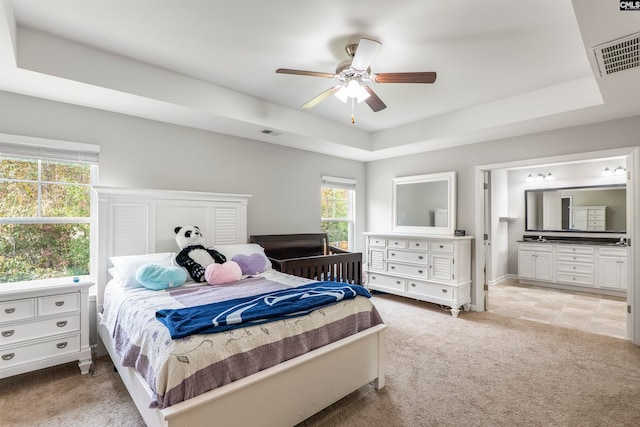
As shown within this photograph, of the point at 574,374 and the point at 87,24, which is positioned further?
the point at 574,374

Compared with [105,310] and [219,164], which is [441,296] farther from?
[105,310]

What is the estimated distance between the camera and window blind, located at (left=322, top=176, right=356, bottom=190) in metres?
5.00

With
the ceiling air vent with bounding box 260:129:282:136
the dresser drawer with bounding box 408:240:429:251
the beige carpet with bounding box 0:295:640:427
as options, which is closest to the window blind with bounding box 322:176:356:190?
the ceiling air vent with bounding box 260:129:282:136

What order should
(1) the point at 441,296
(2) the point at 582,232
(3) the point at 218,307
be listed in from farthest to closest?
1. (2) the point at 582,232
2. (1) the point at 441,296
3. (3) the point at 218,307

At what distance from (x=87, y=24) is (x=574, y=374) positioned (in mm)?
4566

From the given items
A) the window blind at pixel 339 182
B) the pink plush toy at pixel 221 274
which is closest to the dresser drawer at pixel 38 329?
the pink plush toy at pixel 221 274

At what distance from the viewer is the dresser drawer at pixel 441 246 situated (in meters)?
4.08

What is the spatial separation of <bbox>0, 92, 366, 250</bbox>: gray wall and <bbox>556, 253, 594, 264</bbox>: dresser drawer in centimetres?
401

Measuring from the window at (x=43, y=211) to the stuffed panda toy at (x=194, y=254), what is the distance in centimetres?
89

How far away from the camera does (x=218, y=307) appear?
6.21 feet

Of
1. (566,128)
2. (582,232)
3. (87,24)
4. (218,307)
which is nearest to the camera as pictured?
(218,307)

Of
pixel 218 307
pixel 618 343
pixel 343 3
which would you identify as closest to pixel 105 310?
pixel 218 307

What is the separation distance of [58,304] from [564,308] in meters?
5.82

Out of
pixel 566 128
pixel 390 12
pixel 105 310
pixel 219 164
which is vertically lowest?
pixel 105 310
